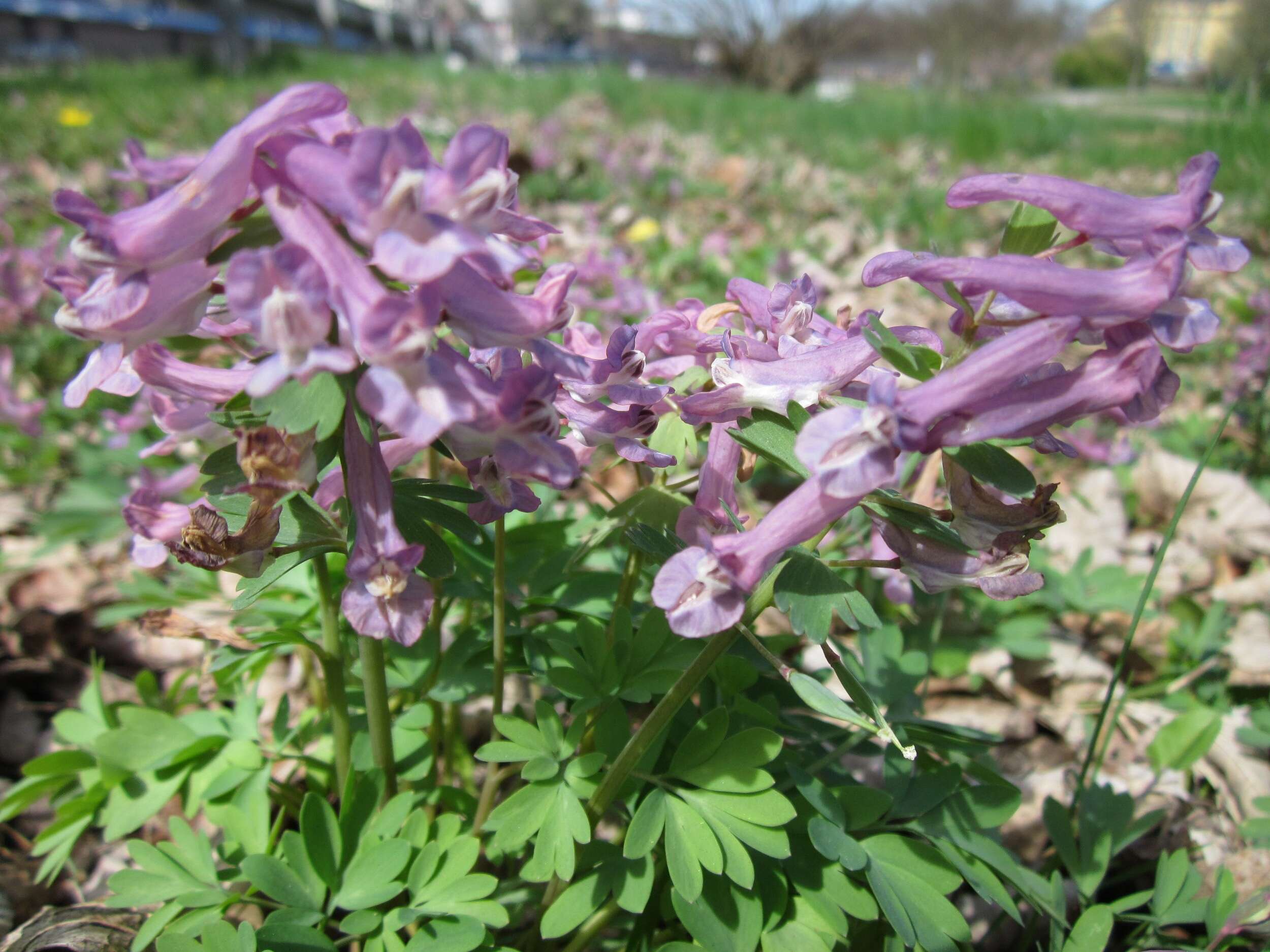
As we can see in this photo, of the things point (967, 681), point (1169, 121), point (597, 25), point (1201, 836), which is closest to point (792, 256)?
point (967, 681)

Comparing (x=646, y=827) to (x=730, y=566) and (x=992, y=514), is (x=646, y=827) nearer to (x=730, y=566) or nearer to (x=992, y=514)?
(x=730, y=566)

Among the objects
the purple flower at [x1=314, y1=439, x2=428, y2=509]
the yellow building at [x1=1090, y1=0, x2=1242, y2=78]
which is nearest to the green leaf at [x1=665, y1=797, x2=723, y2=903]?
the purple flower at [x1=314, y1=439, x2=428, y2=509]

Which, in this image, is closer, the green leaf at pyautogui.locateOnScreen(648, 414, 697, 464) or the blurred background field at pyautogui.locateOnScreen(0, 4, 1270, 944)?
the green leaf at pyautogui.locateOnScreen(648, 414, 697, 464)

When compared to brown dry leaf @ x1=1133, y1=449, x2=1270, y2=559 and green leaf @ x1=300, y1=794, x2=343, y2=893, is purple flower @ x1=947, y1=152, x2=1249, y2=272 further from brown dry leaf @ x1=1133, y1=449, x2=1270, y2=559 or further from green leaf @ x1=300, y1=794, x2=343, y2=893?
brown dry leaf @ x1=1133, y1=449, x2=1270, y2=559

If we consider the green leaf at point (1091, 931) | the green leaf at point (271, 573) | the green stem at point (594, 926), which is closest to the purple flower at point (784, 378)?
the green leaf at point (271, 573)

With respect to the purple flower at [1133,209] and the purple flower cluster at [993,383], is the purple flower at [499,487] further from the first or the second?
the purple flower at [1133,209]

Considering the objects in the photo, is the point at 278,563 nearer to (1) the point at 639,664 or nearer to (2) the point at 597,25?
(1) the point at 639,664
